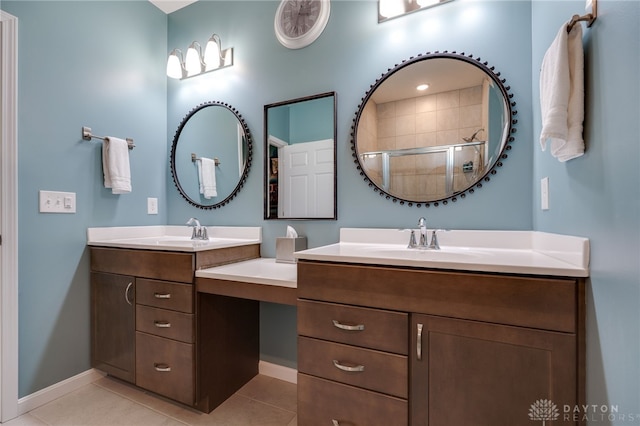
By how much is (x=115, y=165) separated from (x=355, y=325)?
1.83 meters

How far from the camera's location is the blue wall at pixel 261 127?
2.17 feet

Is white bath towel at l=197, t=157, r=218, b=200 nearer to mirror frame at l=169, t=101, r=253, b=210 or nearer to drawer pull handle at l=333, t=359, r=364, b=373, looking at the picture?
mirror frame at l=169, t=101, r=253, b=210

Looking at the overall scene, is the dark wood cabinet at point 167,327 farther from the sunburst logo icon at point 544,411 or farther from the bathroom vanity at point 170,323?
the sunburst logo icon at point 544,411

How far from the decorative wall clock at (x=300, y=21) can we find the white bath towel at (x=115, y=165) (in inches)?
50.2

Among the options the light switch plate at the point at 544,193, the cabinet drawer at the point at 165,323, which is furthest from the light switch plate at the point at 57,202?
the light switch plate at the point at 544,193

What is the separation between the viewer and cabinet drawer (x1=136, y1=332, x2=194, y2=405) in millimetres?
1450

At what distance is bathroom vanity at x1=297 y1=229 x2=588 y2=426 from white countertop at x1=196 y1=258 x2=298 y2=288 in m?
0.16

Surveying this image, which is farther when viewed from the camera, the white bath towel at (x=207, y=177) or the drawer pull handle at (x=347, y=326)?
the white bath towel at (x=207, y=177)

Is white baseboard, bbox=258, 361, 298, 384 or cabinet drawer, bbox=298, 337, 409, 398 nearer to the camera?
cabinet drawer, bbox=298, 337, 409, 398

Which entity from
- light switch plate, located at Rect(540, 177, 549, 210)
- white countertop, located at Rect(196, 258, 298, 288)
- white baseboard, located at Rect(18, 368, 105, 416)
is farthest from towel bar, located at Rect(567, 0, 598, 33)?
white baseboard, located at Rect(18, 368, 105, 416)

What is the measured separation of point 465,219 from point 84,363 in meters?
2.39

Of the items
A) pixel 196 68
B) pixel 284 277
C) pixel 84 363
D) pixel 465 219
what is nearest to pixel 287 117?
pixel 196 68

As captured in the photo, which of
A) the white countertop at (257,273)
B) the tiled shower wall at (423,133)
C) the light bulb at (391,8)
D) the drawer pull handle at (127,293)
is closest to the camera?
the white countertop at (257,273)

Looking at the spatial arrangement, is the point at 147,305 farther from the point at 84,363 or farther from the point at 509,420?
the point at 509,420
